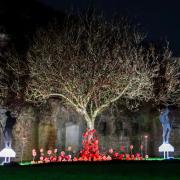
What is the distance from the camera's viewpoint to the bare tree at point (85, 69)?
2166cm

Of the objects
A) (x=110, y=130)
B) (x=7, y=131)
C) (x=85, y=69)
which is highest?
(x=85, y=69)

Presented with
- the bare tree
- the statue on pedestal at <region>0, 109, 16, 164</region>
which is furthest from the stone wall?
the bare tree

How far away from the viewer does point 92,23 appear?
78.3 ft

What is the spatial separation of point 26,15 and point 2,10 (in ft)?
5.21

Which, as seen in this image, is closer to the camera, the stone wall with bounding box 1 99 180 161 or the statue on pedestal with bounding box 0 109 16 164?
the statue on pedestal with bounding box 0 109 16 164

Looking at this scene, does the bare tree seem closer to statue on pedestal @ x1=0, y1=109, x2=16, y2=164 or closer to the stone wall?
statue on pedestal @ x1=0, y1=109, x2=16, y2=164

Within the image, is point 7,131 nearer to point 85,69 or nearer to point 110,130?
point 85,69

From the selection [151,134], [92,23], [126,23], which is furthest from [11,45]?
[151,134]

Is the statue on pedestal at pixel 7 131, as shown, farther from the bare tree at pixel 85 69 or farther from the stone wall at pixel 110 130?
the stone wall at pixel 110 130

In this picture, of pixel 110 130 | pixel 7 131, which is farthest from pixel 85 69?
pixel 110 130

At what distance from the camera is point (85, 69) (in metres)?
22.0

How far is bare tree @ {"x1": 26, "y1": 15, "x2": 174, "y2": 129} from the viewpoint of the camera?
2166 centimetres

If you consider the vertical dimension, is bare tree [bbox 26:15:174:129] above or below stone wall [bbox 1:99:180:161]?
above

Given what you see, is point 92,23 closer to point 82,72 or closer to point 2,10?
point 82,72
